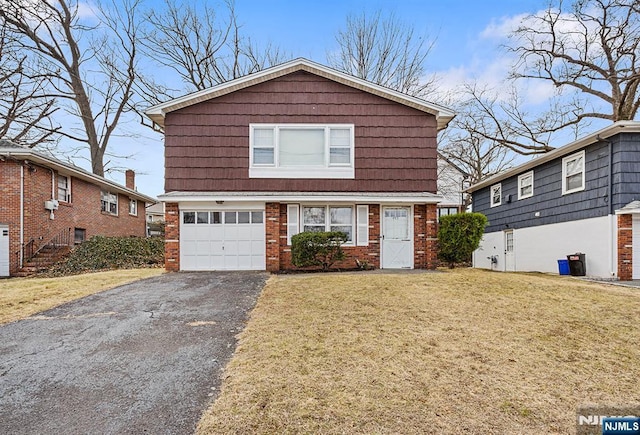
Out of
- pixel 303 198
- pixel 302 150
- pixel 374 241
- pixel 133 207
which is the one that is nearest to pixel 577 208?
pixel 374 241

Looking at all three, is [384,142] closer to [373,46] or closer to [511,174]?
[511,174]

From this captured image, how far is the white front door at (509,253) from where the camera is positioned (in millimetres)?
16303

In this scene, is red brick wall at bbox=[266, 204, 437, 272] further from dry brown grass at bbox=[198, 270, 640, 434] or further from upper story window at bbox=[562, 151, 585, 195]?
upper story window at bbox=[562, 151, 585, 195]

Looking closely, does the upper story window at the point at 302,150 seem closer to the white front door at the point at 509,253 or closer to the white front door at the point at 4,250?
the white front door at the point at 509,253

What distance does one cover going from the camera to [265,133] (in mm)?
12367

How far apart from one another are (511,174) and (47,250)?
20.0 m

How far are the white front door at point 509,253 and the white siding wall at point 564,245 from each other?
0.75 ft

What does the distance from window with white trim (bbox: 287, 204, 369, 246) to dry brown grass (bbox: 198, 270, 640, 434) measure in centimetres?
495

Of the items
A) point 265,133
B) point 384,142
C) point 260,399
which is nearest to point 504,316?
point 260,399

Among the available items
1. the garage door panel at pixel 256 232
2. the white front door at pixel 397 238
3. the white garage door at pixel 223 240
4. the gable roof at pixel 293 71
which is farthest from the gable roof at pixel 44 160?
the white front door at pixel 397 238

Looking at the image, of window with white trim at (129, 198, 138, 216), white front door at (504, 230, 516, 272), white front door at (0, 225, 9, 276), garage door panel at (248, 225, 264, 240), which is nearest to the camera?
garage door panel at (248, 225, 264, 240)

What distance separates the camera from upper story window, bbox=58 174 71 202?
15.6 m

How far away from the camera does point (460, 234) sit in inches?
465

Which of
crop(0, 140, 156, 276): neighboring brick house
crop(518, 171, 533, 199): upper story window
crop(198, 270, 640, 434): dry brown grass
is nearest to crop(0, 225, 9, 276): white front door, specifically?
crop(0, 140, 156, 276): neighboring brick house
